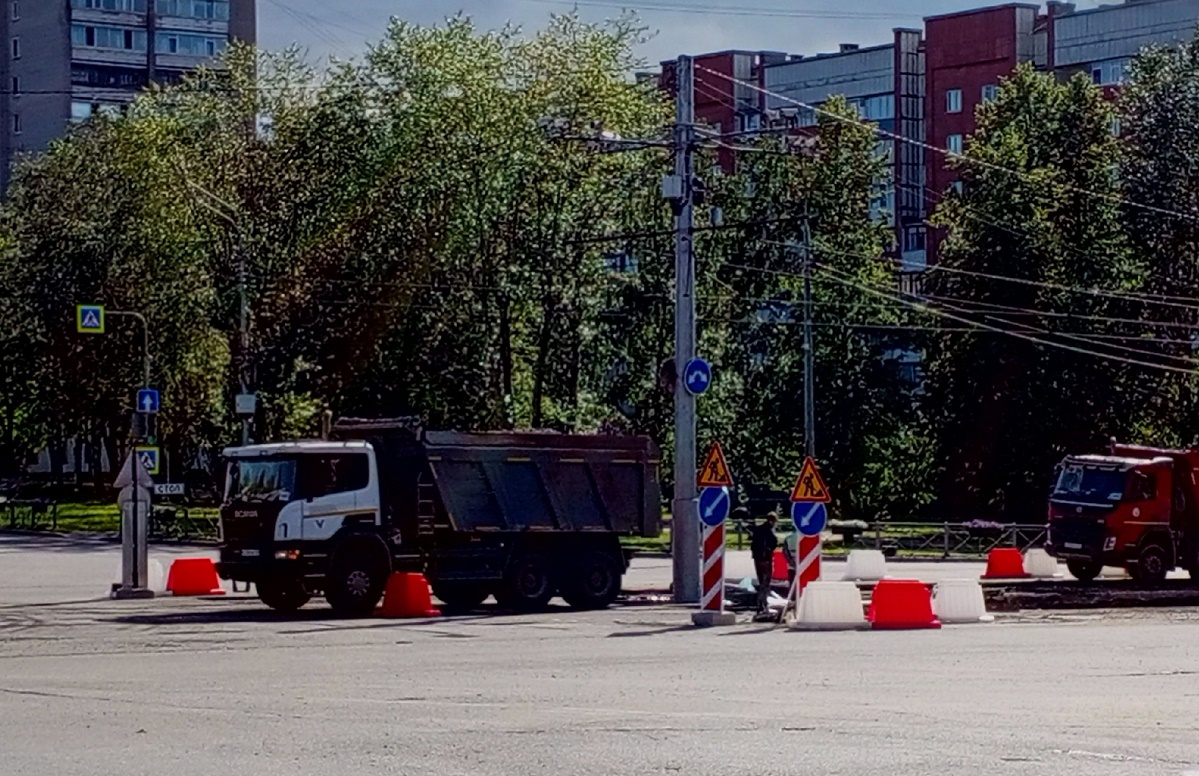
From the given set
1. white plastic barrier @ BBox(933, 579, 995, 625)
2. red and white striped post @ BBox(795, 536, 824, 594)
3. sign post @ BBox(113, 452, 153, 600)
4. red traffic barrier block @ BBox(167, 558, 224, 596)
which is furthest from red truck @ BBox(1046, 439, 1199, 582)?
sign post @ BBox(113, 452, 153, 600)

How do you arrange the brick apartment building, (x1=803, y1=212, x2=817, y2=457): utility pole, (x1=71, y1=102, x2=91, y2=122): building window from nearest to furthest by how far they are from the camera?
(x1=803, y1=212, x2=817, y2=457): utility pole < the brick apartment building < (x1=71, y1=102, x2=91, y2=122): building window

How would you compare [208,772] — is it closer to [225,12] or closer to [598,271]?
[598,271]

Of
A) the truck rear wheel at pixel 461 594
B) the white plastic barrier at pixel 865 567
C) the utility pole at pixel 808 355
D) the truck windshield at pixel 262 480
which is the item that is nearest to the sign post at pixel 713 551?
the truck rear wheel at pixel 461 594

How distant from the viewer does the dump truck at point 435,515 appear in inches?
1195

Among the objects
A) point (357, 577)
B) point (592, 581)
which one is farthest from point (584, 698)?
point (592, 581)

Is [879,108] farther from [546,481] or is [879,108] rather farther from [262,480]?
[262,480]

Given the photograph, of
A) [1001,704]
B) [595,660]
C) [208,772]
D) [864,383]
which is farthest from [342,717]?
[864,383]

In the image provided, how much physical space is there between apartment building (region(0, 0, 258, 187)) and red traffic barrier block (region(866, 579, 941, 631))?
117 m

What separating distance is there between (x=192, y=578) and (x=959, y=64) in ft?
249

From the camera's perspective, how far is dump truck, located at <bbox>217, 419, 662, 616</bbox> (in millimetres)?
30359

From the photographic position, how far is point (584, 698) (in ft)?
57.0

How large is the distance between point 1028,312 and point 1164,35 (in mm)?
40238

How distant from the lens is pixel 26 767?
41.7 feet

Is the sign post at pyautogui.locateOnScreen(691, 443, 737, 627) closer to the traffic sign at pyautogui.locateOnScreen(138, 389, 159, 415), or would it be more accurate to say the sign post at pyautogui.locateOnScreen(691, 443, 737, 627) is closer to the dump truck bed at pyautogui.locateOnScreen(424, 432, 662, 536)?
the dump truck bed at pyautogui.locateOnScreen(424, 432, 662, 536)
